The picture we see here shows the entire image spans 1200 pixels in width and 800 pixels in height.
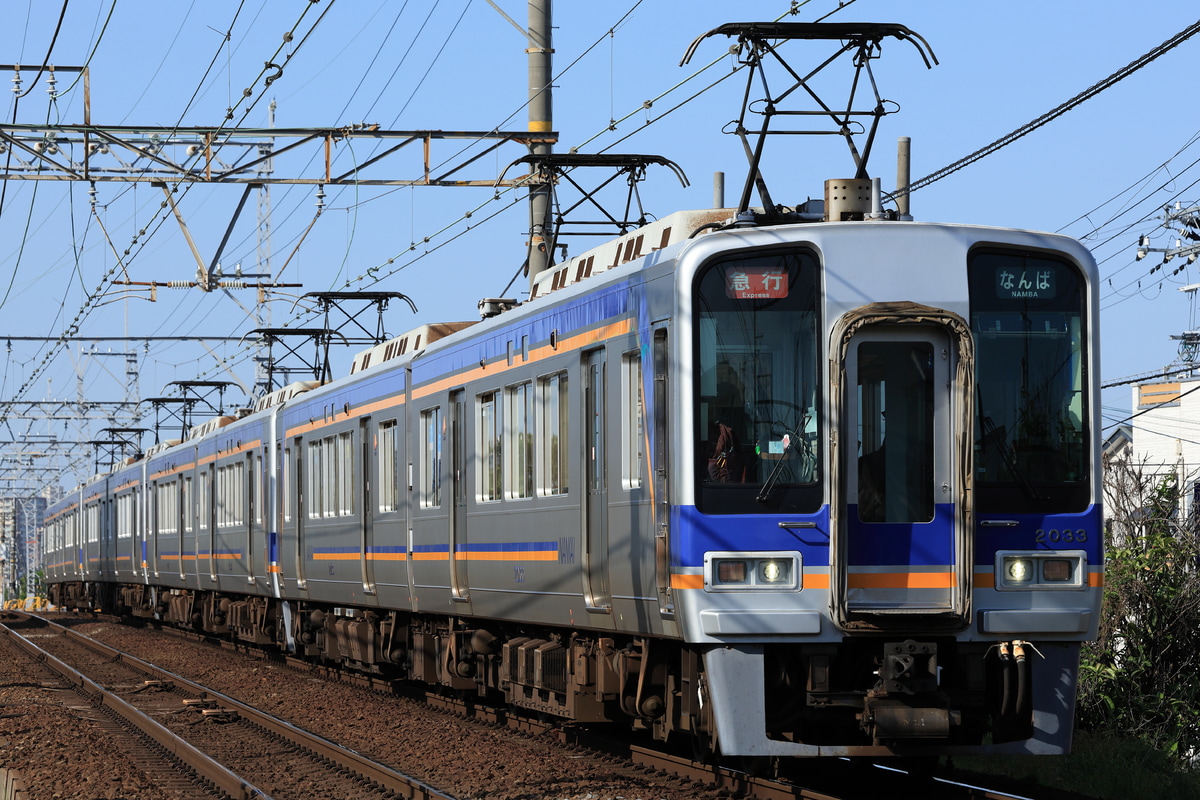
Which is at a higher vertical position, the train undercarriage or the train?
the train

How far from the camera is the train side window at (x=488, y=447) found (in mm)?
12227

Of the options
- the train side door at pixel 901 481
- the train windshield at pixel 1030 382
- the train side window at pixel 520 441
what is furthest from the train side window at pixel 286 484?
the train windshield at pixel 1030 382

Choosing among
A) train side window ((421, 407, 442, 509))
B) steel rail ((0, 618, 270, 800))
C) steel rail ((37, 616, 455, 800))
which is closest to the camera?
steel rail ((37, 616, 455, 800))

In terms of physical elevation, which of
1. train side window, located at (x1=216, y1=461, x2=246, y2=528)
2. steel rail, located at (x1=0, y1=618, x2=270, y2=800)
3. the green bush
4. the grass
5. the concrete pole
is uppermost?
the concrete pole

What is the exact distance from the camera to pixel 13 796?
406 inches

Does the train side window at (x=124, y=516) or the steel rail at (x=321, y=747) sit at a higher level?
the train side window at (x=124, y=516)

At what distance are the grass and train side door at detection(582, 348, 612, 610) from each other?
2.57 meters

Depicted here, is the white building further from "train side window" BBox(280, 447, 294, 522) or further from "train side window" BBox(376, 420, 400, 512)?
"train side window" BBox(376, 420, 400, 512)

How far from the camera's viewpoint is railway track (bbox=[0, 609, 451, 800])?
34.2 ft

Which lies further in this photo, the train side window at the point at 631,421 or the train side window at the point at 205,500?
the train side window at the point at 205,500

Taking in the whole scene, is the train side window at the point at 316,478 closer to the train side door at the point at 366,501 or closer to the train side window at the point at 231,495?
the train side door at the point at 366,501

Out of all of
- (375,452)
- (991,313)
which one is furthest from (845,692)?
(375,452)

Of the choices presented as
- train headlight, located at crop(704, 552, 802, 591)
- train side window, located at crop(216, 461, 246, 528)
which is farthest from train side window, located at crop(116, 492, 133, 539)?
train headlight, located at crop(704, 552, 802, 591)

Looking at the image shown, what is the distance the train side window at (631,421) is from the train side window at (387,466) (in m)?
5.79
